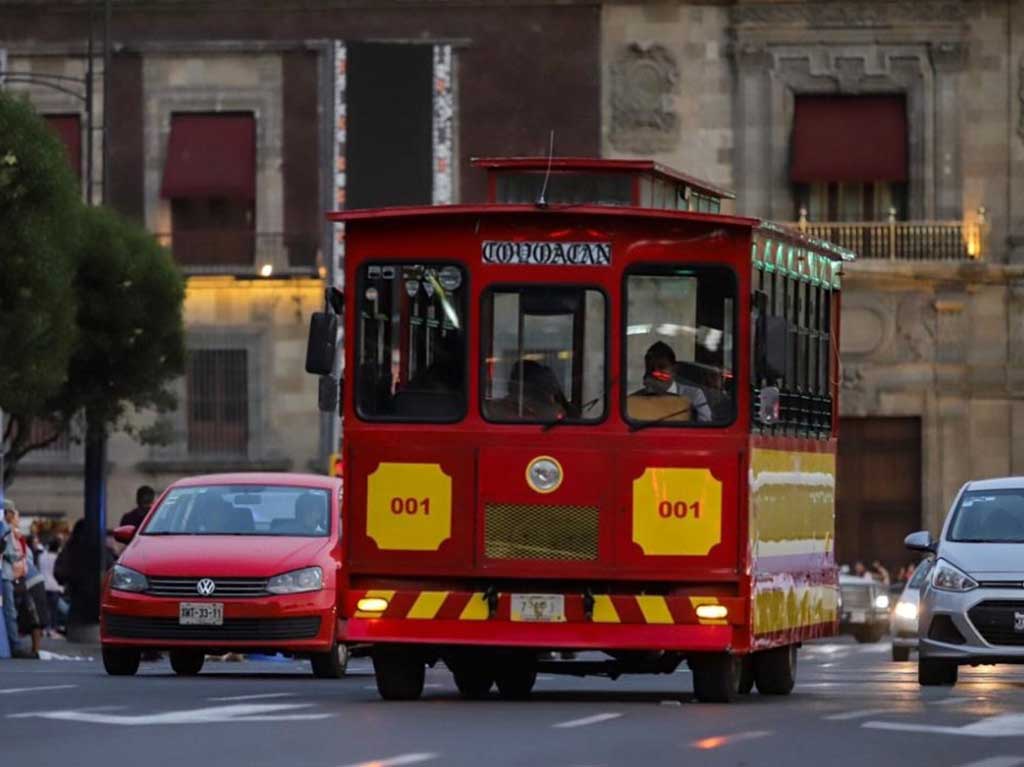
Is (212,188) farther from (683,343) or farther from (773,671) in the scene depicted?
(683,343)

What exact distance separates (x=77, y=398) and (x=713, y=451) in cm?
2641

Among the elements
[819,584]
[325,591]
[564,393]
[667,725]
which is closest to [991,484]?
[819,584]

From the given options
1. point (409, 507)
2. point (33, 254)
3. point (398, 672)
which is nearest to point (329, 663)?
point (398, 672)

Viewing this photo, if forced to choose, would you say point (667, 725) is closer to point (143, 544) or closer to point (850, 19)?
point (143, 544)

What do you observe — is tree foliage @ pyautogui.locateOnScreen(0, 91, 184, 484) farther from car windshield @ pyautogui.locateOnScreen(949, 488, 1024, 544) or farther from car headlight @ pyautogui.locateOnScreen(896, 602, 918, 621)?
car windshield @ pyautogui.locateOnScreen(949, 488, 1024, 544)

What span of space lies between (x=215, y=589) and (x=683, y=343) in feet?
18.8

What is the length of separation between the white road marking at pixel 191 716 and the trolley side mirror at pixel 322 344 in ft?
7.60

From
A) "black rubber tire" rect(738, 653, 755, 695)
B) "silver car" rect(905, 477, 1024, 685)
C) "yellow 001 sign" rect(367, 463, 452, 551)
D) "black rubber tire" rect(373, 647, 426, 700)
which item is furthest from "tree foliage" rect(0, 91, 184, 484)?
"yellow 001 sign" rect(367, 463, 452, 551)

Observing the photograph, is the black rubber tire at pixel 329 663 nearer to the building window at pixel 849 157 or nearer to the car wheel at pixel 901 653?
the car wheel at pixel 901 653

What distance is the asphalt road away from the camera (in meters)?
15.2

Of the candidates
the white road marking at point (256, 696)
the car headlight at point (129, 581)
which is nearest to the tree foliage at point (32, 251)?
the car headlight at point (129, 581)

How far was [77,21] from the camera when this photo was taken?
57906mm

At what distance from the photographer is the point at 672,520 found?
19.9 m

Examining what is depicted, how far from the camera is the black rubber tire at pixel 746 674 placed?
22.6m
